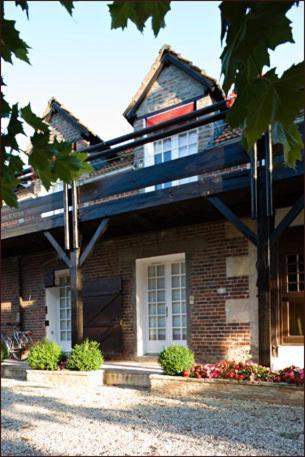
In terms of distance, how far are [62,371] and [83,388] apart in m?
0.67

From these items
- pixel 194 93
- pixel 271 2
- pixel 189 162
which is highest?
pixel 194 93

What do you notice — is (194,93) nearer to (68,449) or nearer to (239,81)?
(68,449)

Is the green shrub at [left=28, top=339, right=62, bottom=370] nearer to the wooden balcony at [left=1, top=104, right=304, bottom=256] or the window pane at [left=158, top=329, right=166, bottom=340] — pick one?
the window pane at [left=158, top=329, right=166, bottom=340]

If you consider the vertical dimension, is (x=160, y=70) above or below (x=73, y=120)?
above

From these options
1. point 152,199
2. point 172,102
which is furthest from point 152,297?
point 172,102

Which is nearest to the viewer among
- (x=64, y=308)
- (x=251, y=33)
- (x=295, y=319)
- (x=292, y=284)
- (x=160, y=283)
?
(x=251, y=33)

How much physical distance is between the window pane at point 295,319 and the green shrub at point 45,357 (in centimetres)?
434

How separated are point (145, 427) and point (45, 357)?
4326 millimetres

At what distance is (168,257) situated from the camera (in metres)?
10.4

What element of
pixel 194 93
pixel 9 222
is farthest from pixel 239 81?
pixel 9 222

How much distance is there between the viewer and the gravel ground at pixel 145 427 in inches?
182

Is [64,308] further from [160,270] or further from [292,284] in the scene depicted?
[292,284]

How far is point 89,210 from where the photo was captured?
31.0ft

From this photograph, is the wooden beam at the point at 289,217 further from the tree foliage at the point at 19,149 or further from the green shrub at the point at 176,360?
the tree foliage at the point at 19,149
